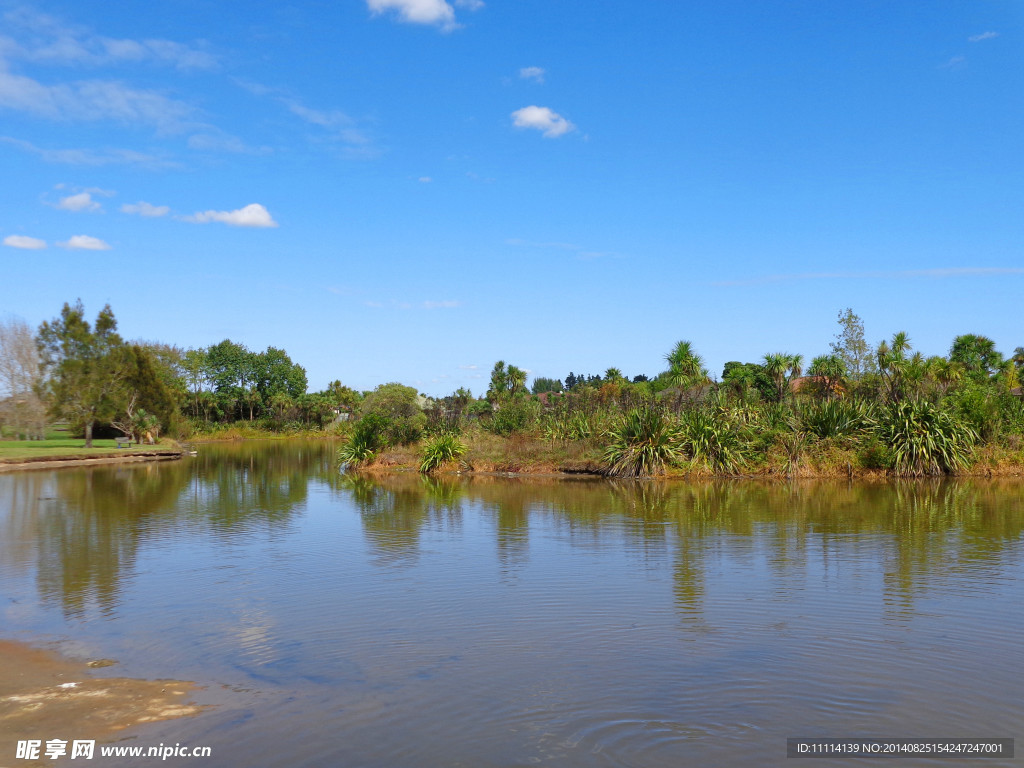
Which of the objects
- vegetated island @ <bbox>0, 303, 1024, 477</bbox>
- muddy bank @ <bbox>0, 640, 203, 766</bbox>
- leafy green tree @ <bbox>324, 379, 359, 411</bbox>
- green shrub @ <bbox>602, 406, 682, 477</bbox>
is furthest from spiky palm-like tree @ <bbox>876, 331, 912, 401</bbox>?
leafy green tree @ <bbox>324, 379, 359, 411</bbox>

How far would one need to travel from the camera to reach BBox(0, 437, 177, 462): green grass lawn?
3872 centimetres

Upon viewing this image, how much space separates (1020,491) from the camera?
77.1 ft

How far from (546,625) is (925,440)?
2305 centimetres

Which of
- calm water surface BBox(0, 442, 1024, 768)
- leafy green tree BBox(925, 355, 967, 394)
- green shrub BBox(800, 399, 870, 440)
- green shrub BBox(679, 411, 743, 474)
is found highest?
leafy green tree BBox(925, 355, 967, 394)

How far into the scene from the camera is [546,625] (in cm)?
977

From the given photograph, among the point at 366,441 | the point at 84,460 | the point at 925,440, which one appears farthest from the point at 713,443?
the point at 84,460

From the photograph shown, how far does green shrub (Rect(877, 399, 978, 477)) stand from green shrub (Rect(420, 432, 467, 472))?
17.0m

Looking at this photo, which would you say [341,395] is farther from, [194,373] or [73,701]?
[73,701]

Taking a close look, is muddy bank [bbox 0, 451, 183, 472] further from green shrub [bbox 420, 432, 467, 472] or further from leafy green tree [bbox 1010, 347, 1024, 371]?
leafy green tree [bbox 1010, 347, 1024, 371]

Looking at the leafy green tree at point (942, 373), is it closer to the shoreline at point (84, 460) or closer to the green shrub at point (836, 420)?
the green shrub at point (836, 420)

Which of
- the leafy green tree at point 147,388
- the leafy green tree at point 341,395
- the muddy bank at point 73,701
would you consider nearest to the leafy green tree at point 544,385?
the leafy green tree at point 341,395

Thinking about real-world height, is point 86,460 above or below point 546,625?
above

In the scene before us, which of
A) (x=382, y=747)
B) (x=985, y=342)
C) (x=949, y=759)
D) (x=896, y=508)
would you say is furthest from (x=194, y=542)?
(x=985, y=342)

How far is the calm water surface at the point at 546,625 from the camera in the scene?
21.4 feet
